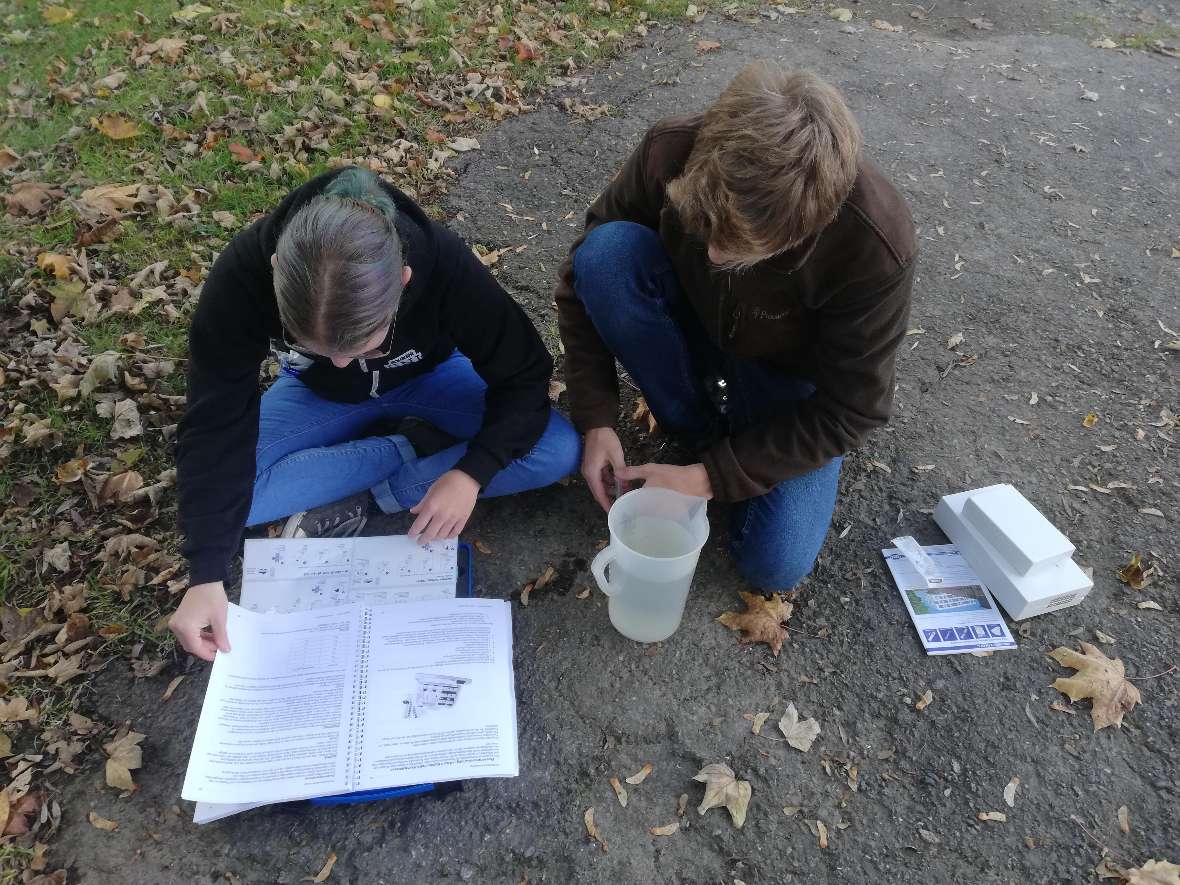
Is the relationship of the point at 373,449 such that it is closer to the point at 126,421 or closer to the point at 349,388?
the point at 349,388

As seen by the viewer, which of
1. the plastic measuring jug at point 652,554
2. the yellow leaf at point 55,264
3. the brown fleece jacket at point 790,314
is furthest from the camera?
the yellow leaf at point 55,264

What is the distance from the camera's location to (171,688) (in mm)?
2100

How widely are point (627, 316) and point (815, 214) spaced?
839 millimetres

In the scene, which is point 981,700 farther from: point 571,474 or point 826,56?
point 826,56

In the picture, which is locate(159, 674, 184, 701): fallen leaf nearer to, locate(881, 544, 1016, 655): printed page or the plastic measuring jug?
the plastic measuring jug

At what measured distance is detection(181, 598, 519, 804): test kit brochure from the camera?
1.78m

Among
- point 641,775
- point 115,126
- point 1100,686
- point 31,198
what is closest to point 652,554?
point 641,775

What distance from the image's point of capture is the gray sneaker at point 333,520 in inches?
92.2

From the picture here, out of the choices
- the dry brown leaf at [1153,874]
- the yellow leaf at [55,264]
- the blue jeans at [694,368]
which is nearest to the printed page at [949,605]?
the blue jeans at [694,368]

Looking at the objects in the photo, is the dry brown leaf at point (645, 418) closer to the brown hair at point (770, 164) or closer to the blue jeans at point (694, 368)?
the blue jeans at point (694, 368)

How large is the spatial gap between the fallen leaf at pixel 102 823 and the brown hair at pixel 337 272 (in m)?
1.32

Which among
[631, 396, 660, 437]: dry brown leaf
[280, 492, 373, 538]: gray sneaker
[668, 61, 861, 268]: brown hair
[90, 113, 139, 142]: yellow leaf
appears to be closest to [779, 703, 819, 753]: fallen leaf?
[631, 396, 660, 437]: dry brown leaf

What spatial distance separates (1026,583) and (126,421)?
3.10 meters

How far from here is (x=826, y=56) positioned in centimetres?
515
